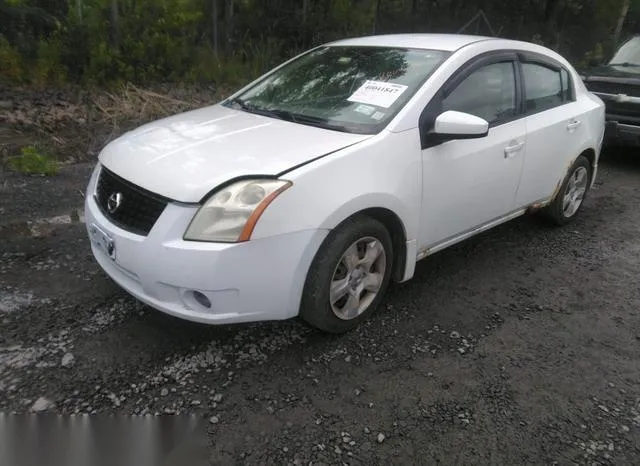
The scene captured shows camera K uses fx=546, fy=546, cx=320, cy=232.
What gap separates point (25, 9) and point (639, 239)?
8626 millimetres

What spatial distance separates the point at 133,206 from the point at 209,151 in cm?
47

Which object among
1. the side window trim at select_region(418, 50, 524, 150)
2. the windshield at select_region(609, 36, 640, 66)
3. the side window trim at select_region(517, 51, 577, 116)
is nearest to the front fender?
the side window trim at select_region(418, 50, 524, 150)

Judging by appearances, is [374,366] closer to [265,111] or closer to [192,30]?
[265,111]

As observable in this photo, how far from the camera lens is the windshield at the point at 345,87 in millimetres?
3178

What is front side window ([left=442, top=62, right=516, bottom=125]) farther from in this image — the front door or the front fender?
the front fender

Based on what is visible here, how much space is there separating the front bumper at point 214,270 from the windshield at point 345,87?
2.93 feet

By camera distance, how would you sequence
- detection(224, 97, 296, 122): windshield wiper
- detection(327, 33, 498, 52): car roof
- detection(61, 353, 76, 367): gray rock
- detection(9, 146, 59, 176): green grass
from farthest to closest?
1. detection(9, 146, 59, 176): green grass
2. detection(327, 33, 498, 52): car roof
3. detection(224, 97, 296, 122): windshield wiper
4. detection(61, 353, 76, 367): gray rock

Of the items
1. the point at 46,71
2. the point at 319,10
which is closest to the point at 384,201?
the point at 46,71

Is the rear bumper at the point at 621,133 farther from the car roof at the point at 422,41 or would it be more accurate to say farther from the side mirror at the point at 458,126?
the side mirror at the point at 458,126

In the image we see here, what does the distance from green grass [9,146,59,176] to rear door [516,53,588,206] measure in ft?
14.0

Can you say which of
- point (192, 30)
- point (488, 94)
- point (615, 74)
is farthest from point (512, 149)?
point (192, 30)

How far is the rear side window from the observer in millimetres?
3961

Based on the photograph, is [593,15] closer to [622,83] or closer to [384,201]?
[622,83]

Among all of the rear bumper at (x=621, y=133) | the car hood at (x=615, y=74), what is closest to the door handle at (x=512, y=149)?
the rear bumper at (x=621, y=133)
